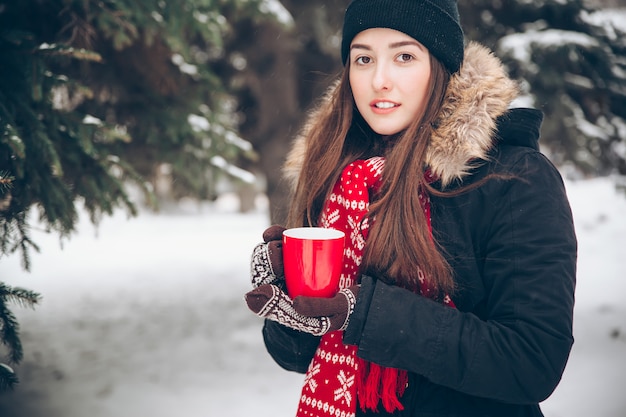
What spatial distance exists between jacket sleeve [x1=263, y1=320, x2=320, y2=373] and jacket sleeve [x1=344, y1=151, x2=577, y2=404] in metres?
0.54

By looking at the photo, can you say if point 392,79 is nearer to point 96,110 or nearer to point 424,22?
point 424,22

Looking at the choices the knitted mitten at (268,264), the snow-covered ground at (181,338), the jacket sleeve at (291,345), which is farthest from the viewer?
the snow-covered ground at (181,338)

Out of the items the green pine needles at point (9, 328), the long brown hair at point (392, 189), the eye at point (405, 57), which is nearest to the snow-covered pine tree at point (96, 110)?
the green pine needles at point (9, 328)

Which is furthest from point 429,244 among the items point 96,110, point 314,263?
point 96,110

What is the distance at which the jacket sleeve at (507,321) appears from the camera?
4.81ft

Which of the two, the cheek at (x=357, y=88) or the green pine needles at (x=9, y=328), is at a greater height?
the cheek at (x=357, y=88)

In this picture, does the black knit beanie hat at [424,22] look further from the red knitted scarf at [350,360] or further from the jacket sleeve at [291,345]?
the jacket sleeve at [291,345]

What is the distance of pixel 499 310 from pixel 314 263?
1.90ft

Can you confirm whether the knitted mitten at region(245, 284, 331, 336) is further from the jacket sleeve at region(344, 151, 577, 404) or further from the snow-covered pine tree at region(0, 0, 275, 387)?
the snow-covered pine tree at region(0, 0, 275, 387)

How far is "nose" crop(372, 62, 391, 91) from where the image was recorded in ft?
6.10

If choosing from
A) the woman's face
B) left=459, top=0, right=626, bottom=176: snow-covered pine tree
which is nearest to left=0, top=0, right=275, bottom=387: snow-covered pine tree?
the woman's face

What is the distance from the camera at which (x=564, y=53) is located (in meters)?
5.43

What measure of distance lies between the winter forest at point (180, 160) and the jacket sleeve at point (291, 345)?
1.13 meters

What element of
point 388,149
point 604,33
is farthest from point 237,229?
point 388,149
